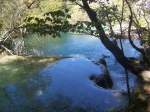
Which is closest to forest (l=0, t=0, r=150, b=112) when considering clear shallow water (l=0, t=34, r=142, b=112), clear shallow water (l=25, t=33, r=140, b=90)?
clear shallow water (l=0, t=34, r=142, b=112)

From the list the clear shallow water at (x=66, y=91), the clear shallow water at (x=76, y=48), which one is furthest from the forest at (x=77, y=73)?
the clear shallow water at (x=76, y=48)

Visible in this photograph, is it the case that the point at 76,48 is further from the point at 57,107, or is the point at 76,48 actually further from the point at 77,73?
the point at 57,107

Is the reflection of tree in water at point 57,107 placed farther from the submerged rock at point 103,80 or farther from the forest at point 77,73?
the submerged rock at point 103,80

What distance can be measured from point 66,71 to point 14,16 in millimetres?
10285

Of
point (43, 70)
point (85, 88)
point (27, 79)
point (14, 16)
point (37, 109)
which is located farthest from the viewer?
point (14, 16)

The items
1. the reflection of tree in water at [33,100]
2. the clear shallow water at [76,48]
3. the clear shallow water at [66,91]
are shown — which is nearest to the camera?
the reflection of tree in water at [33,100]

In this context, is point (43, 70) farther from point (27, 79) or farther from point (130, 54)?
point (130, 54)

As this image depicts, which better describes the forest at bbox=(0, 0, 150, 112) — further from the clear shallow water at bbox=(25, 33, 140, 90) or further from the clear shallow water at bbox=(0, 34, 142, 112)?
the clear shallow water at bbox=(25, 33, 140, 90)

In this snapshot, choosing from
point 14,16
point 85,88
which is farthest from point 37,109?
point 14,16

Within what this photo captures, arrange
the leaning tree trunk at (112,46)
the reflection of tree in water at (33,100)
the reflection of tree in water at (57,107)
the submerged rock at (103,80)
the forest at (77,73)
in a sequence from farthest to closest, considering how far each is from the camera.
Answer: the submerged rock at (103,80)
the leaning tree trunk at (112,46)
the reflection of tree in water at (33,100)
the reflection of tree in water at (57,107)
the forest at (77,73)

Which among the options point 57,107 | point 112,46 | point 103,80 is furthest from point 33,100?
point 112,46

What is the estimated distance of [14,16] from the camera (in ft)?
86.9

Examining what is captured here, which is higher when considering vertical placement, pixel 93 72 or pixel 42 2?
pixel 42 2

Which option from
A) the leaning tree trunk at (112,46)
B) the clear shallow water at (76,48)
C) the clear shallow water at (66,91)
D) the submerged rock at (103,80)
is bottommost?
the clear shallow water at (76,48)
